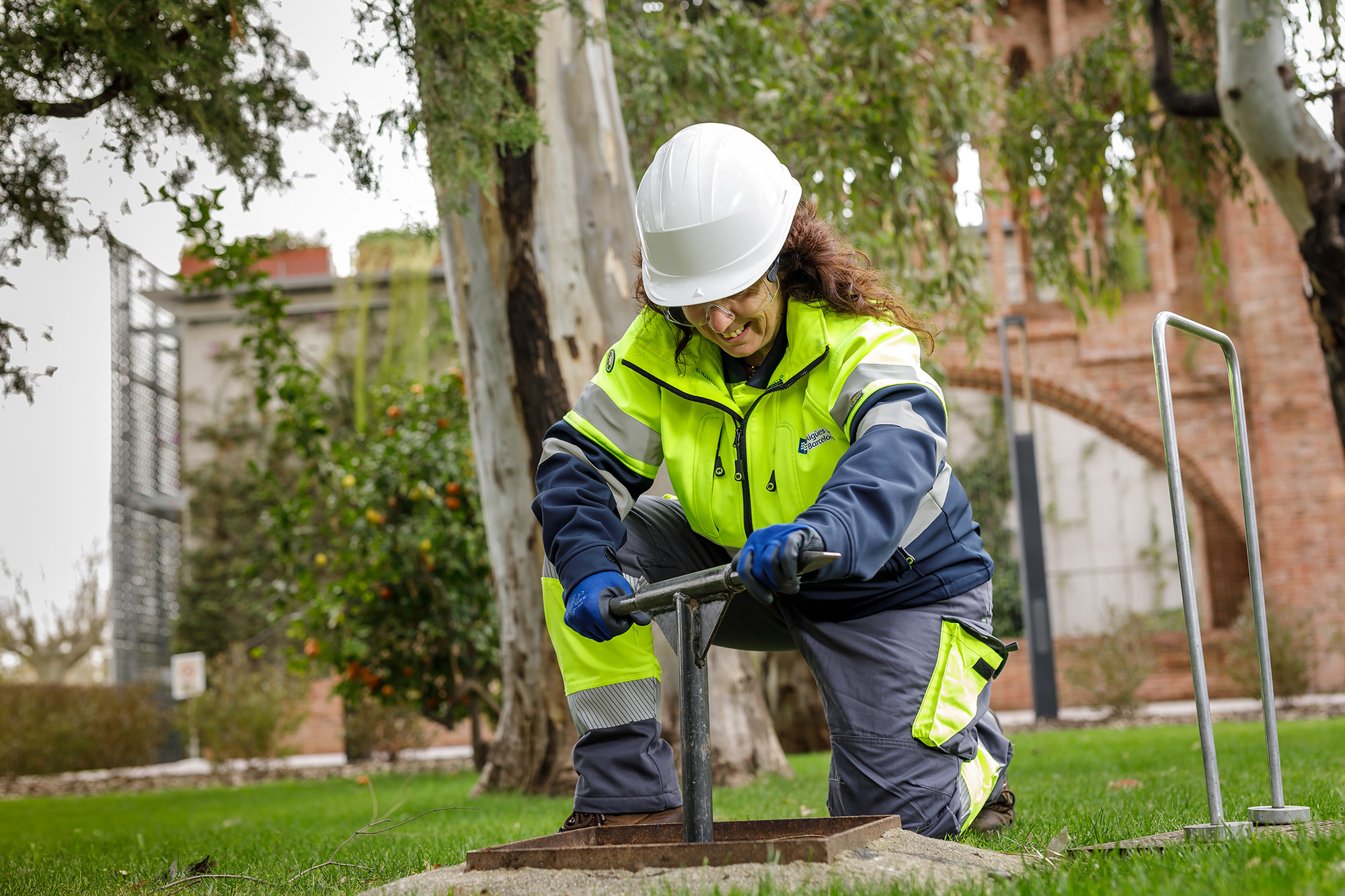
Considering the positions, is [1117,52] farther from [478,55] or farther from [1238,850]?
[1238,850]

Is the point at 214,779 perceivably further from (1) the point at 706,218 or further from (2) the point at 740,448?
(1) the point at 706,218

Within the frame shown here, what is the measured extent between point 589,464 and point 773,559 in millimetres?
967

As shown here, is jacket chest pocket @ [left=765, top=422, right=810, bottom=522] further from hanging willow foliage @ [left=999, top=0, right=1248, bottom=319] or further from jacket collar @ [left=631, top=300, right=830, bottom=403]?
hanging willow foliage @ [left=999, top=0, right=1248, bottom=319]

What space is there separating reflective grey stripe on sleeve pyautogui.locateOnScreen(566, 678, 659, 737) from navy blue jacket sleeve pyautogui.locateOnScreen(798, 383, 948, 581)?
66cm

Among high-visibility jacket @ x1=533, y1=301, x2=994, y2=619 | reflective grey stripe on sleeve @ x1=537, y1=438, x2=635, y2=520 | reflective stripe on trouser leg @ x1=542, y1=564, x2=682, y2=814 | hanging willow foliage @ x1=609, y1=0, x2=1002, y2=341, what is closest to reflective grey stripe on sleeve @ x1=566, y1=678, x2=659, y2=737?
reflective stripe on trouser leg @ x1=542, y1=564, x2=682, y2=814

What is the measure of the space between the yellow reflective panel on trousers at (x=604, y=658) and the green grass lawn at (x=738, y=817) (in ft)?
1.98

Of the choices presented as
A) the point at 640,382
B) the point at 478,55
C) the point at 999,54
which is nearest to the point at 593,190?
the point at 478,55

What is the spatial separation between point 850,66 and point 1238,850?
266 inches

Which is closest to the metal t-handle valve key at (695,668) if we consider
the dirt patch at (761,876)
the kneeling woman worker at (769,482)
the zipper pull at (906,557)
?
the dirt patch at (761,876)

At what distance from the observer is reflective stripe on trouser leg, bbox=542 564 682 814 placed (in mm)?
2729

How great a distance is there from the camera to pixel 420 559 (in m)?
8.55

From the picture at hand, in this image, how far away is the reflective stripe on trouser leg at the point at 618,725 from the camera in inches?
107

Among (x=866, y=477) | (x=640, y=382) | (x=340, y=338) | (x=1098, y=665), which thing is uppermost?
(x=340, y=338)

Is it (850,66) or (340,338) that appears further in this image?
(340,338)
